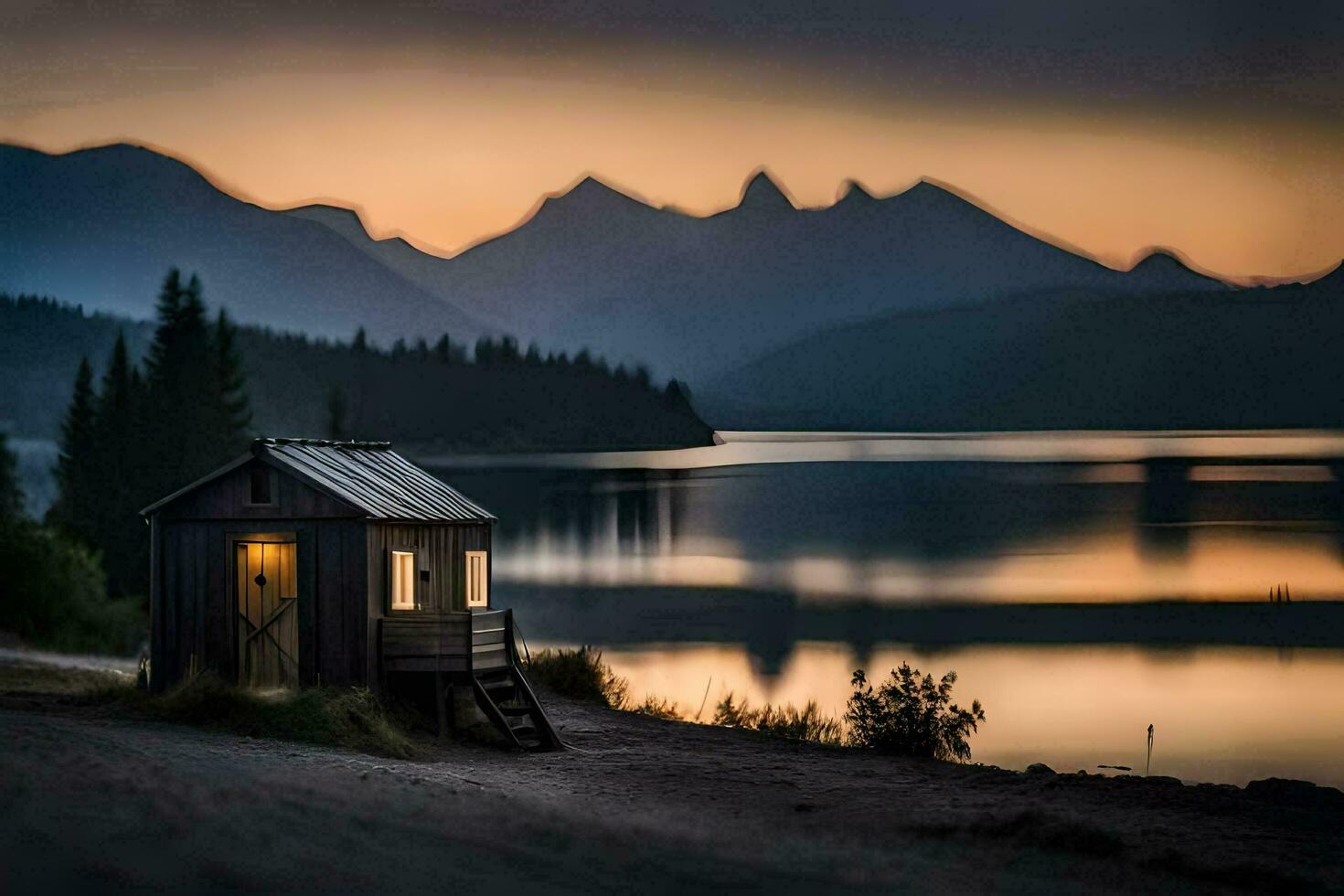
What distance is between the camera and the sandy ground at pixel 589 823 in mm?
11492

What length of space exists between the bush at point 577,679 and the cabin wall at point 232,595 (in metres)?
8.31

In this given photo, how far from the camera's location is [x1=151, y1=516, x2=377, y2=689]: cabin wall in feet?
72.2

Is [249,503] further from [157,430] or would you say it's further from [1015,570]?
[1015,570]

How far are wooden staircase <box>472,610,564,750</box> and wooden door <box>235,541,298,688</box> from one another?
8.30 feet

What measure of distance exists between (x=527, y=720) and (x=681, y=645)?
72.4ft

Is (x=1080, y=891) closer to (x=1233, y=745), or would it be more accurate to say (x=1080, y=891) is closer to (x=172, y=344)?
(x=1233, y=745)

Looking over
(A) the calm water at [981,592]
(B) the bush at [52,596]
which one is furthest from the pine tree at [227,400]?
(B) the bush at [52,596]

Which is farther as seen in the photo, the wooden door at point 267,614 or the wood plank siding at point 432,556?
the wooden door at point 267,614

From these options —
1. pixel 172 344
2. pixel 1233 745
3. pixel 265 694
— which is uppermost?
pixel 172 344

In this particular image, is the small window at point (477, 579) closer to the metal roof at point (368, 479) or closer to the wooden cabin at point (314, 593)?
the metal roof at point (368, 479)

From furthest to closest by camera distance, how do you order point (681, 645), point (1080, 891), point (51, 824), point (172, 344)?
point (172, 344) < point (681, 645) < point (1080, 891) < point (51, 824)

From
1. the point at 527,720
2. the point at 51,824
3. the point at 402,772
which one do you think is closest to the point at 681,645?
the point at 527,720

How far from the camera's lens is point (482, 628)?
22609 millimetres

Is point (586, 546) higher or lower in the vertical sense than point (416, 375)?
lower
